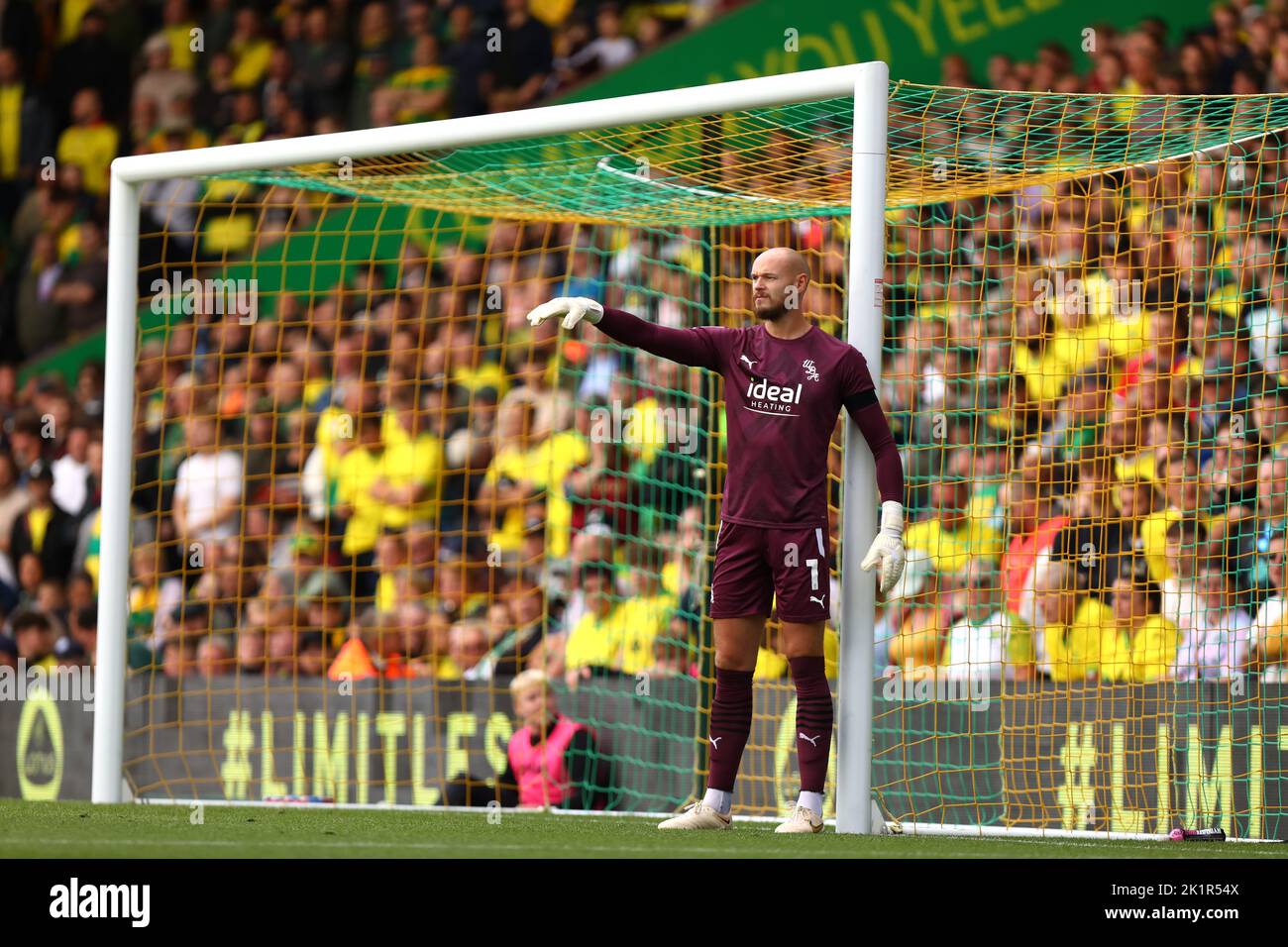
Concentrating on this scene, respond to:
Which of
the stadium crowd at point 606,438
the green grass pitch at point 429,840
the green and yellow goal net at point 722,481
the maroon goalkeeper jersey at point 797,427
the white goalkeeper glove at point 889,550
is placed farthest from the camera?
the stadium crowd at point 606,438

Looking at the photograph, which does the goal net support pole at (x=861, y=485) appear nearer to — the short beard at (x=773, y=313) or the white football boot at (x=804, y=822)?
the white football boot at (x=804, y=822)

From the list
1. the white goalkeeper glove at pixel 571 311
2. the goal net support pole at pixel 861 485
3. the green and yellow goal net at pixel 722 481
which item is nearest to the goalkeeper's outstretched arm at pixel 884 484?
the goal net support pole at pixel 861 485

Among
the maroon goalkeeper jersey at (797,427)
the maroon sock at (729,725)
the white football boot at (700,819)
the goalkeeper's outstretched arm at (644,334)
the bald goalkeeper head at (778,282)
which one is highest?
the bald goalkeeper head at (778,282)

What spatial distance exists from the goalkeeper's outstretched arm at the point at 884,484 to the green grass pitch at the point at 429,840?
2.61ft

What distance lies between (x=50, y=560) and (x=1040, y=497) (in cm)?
590

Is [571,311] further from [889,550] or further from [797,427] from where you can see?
[889,550]

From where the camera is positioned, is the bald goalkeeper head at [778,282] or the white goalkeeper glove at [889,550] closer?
the white goalkeeper glove at [889,550]

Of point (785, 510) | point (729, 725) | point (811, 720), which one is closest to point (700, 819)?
point (729, 725)

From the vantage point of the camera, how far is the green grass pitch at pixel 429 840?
4.41 metres

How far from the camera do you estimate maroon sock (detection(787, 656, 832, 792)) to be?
18.3 feet

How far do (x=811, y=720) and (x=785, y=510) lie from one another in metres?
0.63

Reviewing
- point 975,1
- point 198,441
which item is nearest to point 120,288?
point 198,441

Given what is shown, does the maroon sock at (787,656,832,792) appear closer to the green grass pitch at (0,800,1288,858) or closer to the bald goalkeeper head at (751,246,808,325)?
the green grass pitch at (0,800,1288,858)

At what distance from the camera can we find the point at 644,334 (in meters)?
5.80
